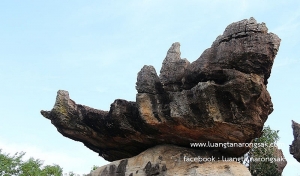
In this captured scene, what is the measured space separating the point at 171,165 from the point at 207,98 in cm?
233

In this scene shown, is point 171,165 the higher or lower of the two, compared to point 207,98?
lower

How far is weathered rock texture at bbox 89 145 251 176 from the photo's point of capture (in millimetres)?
8711

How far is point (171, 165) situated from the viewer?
943 cm

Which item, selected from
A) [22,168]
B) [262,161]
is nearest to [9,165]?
[22,168]

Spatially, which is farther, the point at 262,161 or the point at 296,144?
the point at 262,161

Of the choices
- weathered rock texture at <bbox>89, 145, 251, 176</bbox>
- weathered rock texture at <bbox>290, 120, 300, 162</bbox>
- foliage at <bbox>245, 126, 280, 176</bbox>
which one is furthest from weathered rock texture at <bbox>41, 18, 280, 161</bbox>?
foliage at <bbox>245, 126, 280, 176</bbox>

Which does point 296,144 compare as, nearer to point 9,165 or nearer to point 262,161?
point 262,161

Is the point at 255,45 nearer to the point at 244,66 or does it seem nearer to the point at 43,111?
the point at 244,66

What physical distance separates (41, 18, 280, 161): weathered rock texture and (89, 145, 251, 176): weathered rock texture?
1.20 feet

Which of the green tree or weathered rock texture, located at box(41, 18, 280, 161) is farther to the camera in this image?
the green tree

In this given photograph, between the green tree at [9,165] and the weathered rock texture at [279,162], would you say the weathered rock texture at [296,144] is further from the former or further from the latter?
the green tree at [9,165]

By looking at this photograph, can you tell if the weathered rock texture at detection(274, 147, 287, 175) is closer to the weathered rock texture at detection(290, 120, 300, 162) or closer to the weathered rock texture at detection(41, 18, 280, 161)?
the weathered rock texture at detection(290, 120, 300, 162)

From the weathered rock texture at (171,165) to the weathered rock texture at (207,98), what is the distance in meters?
0.37

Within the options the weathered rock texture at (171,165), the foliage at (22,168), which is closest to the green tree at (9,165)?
the foliage at (22,168)
